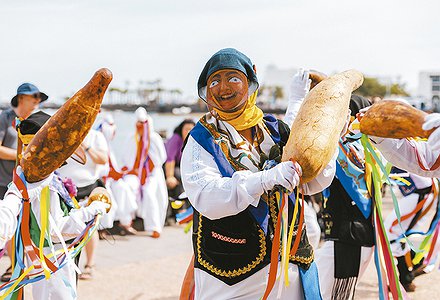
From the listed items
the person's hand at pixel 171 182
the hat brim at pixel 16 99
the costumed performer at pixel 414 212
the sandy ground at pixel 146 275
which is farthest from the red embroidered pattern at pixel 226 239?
the person's hand at pixel 171 182

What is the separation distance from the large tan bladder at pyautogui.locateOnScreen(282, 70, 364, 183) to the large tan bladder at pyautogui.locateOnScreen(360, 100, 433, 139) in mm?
142

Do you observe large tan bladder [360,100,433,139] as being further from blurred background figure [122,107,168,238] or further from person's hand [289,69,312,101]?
blurred background figure [122,107,168,238]

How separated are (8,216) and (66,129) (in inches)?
17.9

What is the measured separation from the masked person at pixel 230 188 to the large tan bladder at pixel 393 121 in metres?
0.27

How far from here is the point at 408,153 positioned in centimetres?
286

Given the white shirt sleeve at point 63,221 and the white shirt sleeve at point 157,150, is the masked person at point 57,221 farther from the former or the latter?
the white shirt sleeve at point 157,150

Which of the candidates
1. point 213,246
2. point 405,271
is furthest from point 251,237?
point 405,271

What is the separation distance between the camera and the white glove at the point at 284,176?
2.50 m

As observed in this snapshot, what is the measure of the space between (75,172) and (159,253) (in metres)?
2.15

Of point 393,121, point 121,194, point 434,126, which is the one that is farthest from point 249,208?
point 121,194

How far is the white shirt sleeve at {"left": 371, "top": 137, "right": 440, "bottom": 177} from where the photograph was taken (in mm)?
2830

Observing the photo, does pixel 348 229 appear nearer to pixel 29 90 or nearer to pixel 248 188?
pixel 248 188

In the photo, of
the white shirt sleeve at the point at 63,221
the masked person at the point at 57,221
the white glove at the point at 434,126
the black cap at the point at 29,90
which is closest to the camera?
the white glove at the point at 434,126

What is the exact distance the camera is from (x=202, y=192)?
2672mm
